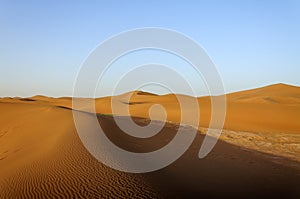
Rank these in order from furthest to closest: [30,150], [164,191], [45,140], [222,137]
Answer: [222,137]
[45,140]
[30,150]
[164,191]

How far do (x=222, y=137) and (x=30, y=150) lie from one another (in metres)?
12.7

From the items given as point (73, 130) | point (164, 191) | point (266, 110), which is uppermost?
point (266, 110)

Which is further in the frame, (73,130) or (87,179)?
(73,130)

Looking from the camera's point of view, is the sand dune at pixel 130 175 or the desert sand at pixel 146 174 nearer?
the sand dune at pixel 130 175

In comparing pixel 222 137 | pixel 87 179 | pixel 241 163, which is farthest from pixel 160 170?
pixel 222 137

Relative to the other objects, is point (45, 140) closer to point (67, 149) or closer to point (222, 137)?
point (67, 149)

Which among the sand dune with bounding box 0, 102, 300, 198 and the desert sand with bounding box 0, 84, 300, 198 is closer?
the sand dune with bounding box 0, 102, 300, 198

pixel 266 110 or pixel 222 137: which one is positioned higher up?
pixel 266 110

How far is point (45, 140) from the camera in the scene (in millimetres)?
13891

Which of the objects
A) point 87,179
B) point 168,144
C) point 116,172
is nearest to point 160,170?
point 116,172

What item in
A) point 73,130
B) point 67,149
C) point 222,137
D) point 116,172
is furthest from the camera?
point 222,137

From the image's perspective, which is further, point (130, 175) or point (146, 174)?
point (146, 174)

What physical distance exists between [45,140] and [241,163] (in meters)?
10.1

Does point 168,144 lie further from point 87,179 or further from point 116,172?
point 87,179
